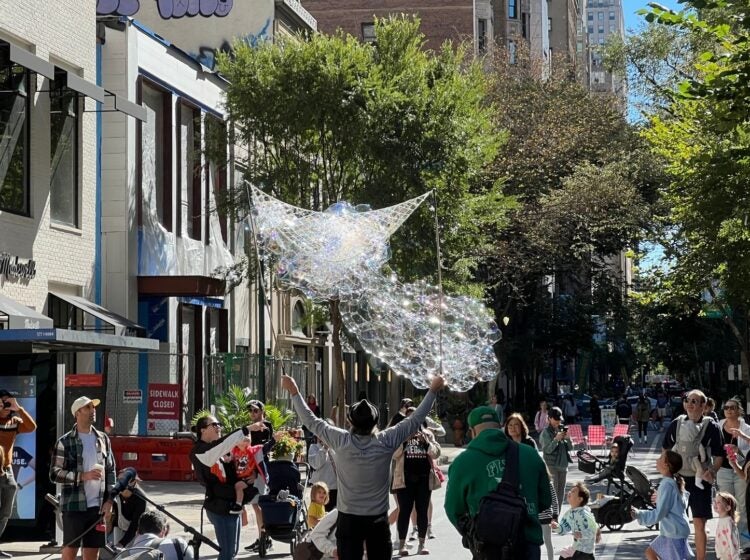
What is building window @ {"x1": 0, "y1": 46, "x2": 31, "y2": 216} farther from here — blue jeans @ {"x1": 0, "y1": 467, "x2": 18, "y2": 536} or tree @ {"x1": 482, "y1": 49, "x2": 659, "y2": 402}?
tree @ {"x1": 482, "y1": 49, "x2": 659, "y2": 402}

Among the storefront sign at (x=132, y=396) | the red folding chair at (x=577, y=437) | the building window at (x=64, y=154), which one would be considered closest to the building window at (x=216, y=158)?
the storefront sign at (x=132, y=396)

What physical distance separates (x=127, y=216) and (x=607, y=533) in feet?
47.2

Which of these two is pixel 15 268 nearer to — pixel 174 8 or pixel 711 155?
pixel 711 155

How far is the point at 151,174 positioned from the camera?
29.9m

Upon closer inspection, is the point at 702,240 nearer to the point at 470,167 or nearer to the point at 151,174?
the point at 470,167

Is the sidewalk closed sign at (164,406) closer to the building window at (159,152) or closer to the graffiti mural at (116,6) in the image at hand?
the building window at (159,152)

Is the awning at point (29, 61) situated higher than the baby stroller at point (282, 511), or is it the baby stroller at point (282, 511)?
the awning at point (29, 61)

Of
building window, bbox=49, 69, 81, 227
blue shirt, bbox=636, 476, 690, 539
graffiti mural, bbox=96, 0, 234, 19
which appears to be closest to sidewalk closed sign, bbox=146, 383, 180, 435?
building window, bbox=49, 69, 81, 227

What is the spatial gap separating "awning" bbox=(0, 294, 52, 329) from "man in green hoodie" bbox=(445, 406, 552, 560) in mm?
10879

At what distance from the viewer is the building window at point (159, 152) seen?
29922mm

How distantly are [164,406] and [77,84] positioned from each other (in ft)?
23.1

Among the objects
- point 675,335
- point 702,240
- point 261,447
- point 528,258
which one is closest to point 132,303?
point 702,240

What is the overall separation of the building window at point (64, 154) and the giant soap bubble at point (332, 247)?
5.55 meters

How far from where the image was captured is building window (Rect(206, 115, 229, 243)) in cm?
3115
